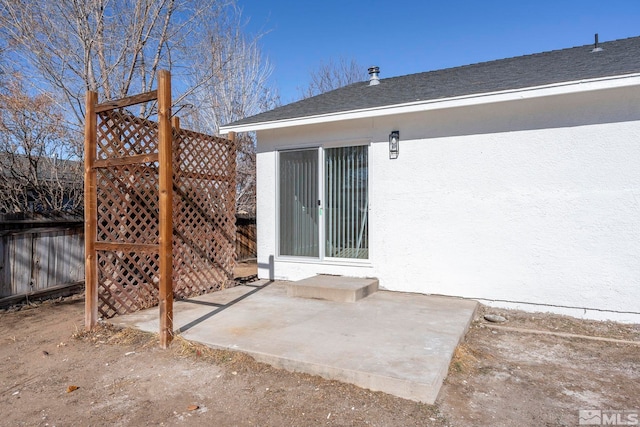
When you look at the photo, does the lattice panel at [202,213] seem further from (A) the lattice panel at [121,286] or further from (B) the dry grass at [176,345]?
(B) the dry grass at [176,345]

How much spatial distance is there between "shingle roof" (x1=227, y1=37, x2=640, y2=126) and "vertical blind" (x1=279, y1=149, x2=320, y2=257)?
0.76 meters

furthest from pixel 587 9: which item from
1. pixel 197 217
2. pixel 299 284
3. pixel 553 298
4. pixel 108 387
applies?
pixel 108 387

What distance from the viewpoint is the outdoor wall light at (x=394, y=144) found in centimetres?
547

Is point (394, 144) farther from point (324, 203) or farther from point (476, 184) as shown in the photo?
point (324, 203)

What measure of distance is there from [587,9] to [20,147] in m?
10.7

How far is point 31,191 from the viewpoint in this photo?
6695 millimetres

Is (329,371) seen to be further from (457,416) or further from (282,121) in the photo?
(282,121)

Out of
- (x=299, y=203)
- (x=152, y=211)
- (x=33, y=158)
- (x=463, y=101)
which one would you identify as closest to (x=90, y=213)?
(x=152, y=211)

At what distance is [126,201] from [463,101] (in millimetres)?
4186

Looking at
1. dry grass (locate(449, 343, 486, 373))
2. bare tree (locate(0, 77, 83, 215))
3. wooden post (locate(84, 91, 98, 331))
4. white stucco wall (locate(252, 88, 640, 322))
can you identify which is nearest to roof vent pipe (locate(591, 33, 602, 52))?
white stucco wall (locate(252, 88, 640, 322))

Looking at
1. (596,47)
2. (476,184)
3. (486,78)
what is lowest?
(476,184)

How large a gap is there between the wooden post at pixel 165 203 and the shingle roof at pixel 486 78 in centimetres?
242

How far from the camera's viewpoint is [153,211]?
4.95 meters

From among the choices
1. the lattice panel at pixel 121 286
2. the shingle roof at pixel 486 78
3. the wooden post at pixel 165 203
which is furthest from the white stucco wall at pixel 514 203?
the wooden post at pixel 165 203
